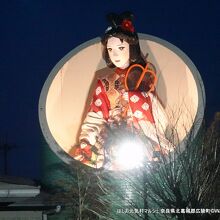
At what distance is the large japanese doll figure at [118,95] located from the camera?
20688 mm

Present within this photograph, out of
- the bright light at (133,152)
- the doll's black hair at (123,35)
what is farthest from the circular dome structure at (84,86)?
the bright light at (133,152)

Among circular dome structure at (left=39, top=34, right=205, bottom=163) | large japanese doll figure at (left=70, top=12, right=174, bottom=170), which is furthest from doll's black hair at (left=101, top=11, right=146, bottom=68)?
circular dome structure at (left=39, top=34, right=205, bottom=163)

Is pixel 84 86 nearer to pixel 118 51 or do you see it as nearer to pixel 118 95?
pixel 118 95

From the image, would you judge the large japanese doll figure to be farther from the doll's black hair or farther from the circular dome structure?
the circular dome structure

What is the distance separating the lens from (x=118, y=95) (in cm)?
2142

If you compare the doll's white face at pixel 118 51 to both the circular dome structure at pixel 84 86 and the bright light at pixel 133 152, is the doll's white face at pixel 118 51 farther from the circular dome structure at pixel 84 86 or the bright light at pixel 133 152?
the bright light at pixel 133 152

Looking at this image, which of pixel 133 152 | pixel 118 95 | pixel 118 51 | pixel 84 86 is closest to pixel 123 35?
pixel 118 51

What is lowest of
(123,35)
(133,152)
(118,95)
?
(133,152)

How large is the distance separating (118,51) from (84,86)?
1.87 metres

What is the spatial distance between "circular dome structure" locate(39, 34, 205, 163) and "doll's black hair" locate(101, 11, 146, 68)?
53 cm

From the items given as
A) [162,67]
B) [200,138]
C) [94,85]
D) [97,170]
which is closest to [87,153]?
[97,170]

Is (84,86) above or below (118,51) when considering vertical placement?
below

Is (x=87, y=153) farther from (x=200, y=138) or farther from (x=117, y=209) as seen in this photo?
(x=200, y=138)

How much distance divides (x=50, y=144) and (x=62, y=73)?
2521 millimetres
